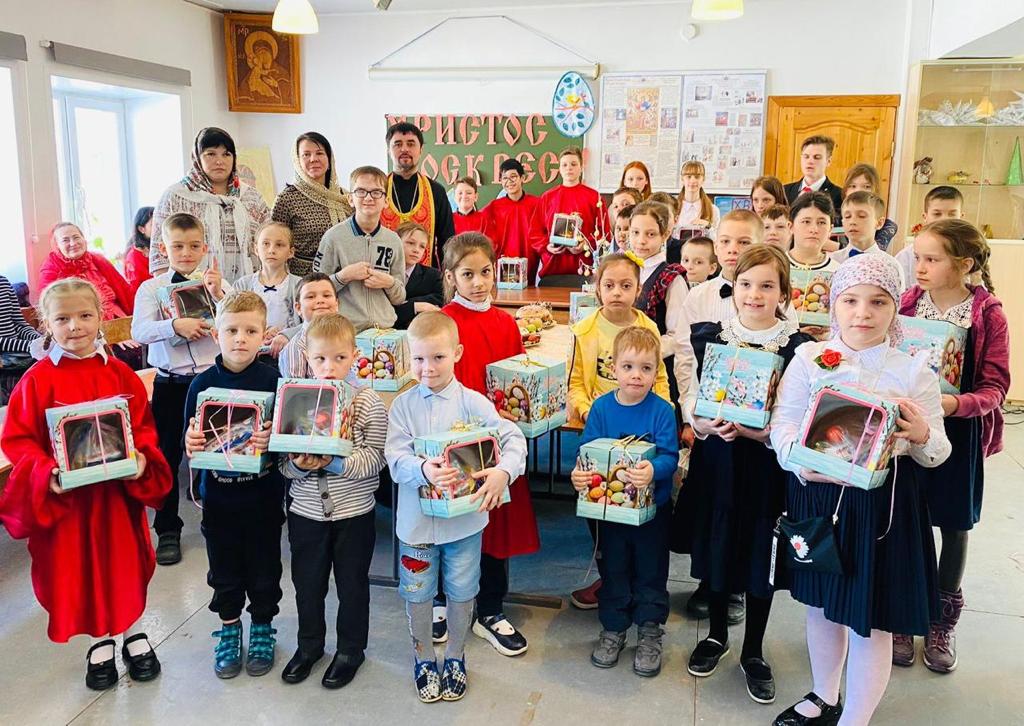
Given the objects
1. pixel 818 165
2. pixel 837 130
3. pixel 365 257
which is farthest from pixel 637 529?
pixel 837 130

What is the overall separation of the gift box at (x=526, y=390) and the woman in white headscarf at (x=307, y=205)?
4.75ft

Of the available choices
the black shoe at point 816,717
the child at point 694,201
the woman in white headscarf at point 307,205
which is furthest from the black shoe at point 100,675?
the child at point 694,201

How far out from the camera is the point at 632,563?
8.63ft

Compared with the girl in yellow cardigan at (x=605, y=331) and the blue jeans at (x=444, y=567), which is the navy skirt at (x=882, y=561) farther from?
the blue jeans at (x=444, y=567)

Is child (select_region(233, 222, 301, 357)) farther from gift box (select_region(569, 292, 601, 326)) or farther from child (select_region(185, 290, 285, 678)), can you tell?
gift box (select_region(569, 292, 601, 326))

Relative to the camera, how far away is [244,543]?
2566 millimetres

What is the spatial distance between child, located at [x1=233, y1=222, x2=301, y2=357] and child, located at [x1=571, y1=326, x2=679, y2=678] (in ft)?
4.42

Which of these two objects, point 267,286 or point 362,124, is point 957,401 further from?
point 362,124

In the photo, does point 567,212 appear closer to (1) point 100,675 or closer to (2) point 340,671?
(2) point 340,671

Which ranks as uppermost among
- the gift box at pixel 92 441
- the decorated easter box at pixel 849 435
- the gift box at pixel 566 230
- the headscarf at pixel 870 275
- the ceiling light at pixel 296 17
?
the ceiling light at pixel 296 17

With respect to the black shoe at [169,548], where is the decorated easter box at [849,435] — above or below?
above

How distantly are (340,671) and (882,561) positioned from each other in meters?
1.58

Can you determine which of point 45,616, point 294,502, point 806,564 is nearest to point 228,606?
point 294,502

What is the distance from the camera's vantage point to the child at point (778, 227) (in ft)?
11.5
